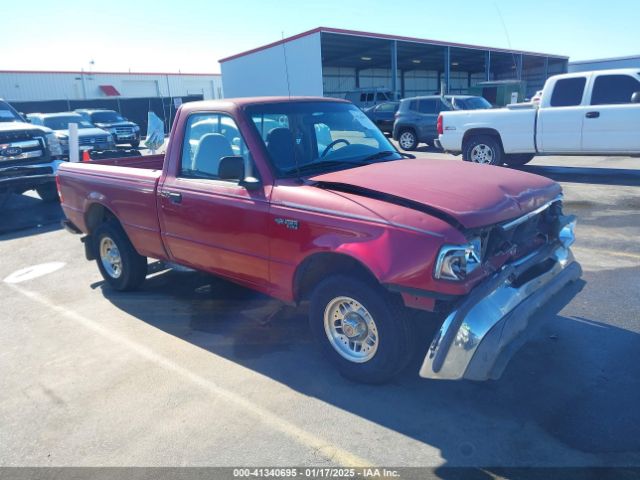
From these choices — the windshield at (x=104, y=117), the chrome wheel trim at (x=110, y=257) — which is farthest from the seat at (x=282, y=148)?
the windshield at (x=104, y=117)

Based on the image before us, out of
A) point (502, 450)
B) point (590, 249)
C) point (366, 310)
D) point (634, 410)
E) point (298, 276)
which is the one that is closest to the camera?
point (502, 450)

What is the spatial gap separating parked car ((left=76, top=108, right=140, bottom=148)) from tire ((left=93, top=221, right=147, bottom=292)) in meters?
20.5

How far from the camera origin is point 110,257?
5.82m

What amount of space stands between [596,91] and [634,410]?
362 inches

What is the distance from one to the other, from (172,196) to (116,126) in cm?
2255

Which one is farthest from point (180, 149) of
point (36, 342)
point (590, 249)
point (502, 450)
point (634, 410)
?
point (590, 249)

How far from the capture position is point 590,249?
251 inches

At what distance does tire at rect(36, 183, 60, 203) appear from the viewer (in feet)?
36.8

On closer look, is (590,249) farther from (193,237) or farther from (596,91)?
(596,91)

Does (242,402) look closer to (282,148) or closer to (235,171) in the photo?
(235,171)

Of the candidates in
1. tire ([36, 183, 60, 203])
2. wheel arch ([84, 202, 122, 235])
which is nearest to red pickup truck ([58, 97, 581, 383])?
wheel arch ([84, 202, 122, 235])

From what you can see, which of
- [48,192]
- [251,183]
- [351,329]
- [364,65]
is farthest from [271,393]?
[364,65]

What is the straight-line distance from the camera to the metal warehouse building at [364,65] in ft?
99.6

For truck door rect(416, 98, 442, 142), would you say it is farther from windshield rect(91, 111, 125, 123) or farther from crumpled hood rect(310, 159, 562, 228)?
windshield rect(91, 111, 125, 123)
